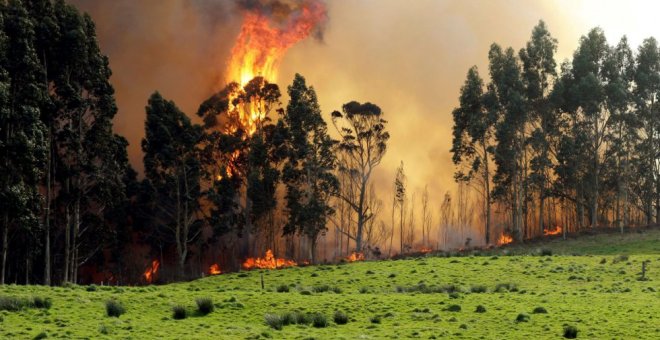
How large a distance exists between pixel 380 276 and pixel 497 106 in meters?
48.1

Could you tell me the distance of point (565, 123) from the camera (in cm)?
10425

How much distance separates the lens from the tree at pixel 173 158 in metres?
87.8

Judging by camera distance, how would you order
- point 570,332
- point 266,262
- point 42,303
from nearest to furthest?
point 570,332
point 42,303
point 266,262

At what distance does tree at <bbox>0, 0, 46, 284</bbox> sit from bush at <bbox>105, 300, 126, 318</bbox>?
72.3 feet

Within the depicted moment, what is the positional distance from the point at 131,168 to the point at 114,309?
6437 centimetres

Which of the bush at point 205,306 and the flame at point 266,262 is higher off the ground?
the flame at point 266,262

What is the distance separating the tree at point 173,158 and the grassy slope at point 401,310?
36.1 meters

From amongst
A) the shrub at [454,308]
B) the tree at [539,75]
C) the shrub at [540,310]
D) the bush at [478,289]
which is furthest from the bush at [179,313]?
the tree at [539,75]

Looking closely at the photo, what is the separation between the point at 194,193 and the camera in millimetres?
90625

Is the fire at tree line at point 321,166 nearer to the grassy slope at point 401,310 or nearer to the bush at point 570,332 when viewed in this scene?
the grassy slope at point 401,310

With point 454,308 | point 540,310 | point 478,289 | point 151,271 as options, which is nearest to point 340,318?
point 454,308

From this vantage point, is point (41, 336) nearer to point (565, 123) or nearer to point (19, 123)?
point (19, 123)

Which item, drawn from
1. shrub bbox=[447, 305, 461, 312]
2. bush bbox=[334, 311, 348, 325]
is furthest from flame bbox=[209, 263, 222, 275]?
bush bbox=[334, 311, 348, 325]

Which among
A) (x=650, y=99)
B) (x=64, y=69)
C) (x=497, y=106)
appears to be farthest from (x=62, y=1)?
(x=650, y=99)
